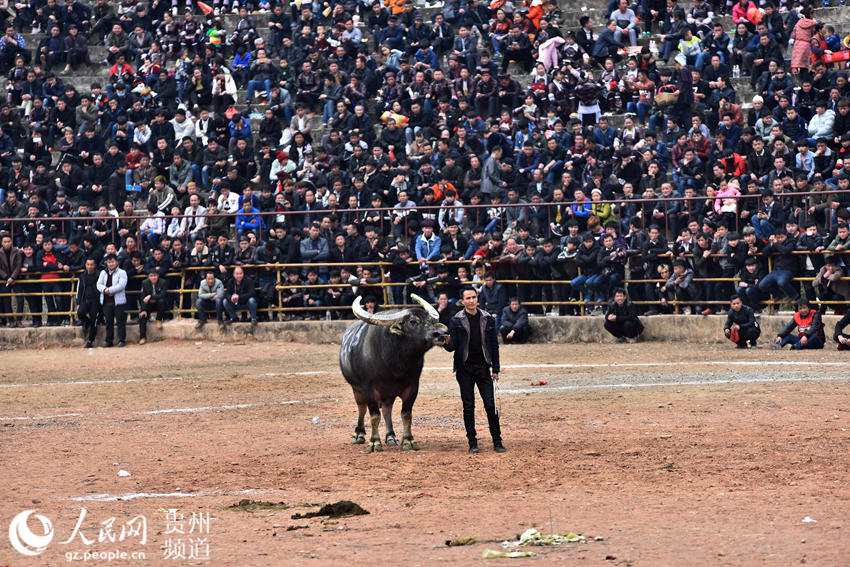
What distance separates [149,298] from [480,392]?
15.9 meters

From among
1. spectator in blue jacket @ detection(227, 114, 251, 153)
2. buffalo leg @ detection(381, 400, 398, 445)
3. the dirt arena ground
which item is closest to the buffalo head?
buffalo leg @ detection(381, 400, 398, 445)

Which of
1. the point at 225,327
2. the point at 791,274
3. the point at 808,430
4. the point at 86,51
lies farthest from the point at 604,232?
the point at 86,51

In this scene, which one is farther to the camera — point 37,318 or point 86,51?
point 86,51

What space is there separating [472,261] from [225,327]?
5.45 m

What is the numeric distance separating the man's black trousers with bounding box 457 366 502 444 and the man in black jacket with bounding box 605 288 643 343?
36.0 feet

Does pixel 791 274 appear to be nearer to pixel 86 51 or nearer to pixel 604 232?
pixel 604 232

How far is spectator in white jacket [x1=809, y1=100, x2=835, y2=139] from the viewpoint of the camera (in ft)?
86.5

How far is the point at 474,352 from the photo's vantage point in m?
14.7

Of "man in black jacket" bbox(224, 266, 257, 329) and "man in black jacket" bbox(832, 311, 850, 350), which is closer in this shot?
"man in black jacket" bbox(832, 311, 850, 350)

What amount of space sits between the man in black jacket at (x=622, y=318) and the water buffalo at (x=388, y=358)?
33.8ft

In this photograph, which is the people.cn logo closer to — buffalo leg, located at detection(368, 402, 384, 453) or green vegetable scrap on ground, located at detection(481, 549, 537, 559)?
green vegetable scrap on ground, located at detection(481, 549, 537, 559)

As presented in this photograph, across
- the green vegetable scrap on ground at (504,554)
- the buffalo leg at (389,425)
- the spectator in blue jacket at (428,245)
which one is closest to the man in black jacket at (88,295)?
the spectator in blue jacket at (428,245)

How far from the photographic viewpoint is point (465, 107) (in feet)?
99.7

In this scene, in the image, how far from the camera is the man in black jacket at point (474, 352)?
14.7m
